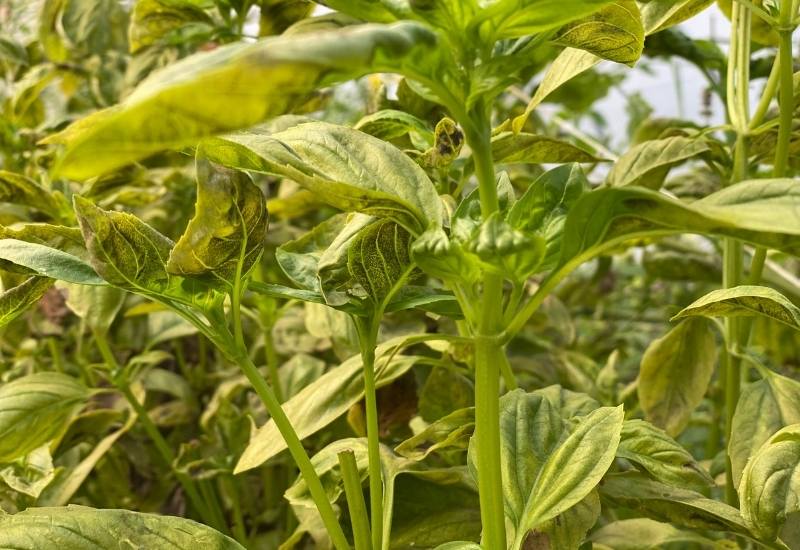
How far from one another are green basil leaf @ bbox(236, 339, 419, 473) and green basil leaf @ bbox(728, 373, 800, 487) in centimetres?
24

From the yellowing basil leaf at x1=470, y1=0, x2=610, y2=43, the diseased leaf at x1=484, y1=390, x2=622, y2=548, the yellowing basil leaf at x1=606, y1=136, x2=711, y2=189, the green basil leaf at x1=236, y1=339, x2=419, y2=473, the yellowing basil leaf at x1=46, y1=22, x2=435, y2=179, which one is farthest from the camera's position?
the yellowing basil leaf at x1=606, y1=136, x2=711, y2=189

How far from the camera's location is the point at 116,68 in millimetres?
1298

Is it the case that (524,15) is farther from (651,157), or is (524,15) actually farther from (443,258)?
(651,157)

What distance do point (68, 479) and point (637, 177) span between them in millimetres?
517

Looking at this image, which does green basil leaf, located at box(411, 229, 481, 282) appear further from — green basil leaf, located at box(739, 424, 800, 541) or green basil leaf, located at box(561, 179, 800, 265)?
green basil leaf, located at box(739, 424, 800, 541)

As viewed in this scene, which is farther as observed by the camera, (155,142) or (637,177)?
(637,177)

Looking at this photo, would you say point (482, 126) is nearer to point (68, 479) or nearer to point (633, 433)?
point (633, 433)

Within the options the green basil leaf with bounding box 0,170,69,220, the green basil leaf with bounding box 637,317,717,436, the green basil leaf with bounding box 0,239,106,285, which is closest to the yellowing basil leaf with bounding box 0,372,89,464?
the green basil leaf with bounding box 0,170,69,220

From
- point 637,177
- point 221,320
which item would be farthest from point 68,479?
point 637,177

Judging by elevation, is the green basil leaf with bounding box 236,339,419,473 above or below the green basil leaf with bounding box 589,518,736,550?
above

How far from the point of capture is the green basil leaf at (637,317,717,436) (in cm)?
72

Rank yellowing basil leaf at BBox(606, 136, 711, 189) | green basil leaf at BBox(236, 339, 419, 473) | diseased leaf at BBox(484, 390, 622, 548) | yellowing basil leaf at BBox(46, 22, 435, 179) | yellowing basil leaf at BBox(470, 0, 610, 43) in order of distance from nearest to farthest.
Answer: yellowing basil leaf at BBox(46, 22, 435, 179) → yellowing basil leaf at BBox(470, 0, 610, 43) → diseased leaf at BBox(484, 390, 622, 548) → green basil leaf at BBox(236, 339, 419, 473) → yellowing basil leaf at BBox(606, 136, 711, 189)

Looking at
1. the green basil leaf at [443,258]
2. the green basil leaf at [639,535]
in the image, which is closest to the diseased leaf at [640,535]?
the green basil leaf at [639,535]

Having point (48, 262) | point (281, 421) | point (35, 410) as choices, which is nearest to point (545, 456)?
point (281, 421)
